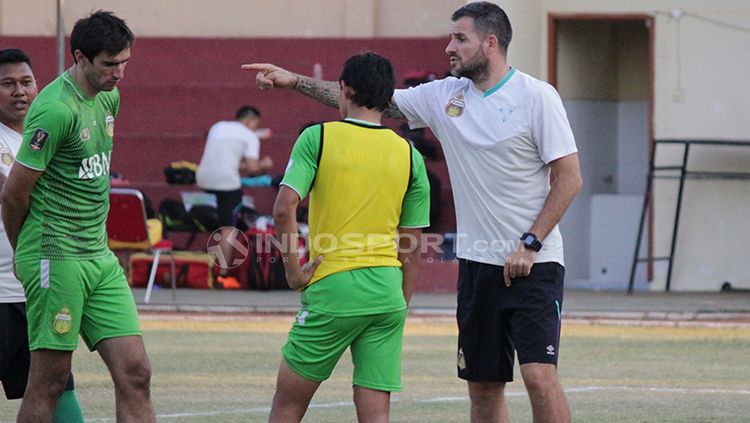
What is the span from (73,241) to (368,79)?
1516mm

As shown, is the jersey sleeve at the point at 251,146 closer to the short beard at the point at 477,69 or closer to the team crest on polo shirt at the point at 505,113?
the short beard at the point at 477,69

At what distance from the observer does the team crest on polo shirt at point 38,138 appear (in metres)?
6.81

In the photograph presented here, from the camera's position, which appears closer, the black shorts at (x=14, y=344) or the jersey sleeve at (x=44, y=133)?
the jersey sleeve at (x=44, y=133)

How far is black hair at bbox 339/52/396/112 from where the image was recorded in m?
6.95

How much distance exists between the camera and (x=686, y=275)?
1934cm

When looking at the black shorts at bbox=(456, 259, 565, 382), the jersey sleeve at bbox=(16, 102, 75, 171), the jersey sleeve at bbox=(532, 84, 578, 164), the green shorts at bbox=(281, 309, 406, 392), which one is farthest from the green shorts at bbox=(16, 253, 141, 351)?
the jersey sleeve at bbox=(532, 84, 578, 164)

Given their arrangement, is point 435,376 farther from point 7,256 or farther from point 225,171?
point 225,171

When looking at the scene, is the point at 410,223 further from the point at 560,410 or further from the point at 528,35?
the point at 528,35

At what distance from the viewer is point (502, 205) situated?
742 centimetres

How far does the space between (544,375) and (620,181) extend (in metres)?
14.0

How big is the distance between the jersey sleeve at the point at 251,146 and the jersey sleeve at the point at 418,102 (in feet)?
38.5

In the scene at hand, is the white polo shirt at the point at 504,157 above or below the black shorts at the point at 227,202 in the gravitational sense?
above

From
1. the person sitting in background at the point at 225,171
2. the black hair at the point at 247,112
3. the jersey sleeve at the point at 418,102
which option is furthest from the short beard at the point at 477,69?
the black hair at the point at 247,112

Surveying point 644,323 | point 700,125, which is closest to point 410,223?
point 644,323
